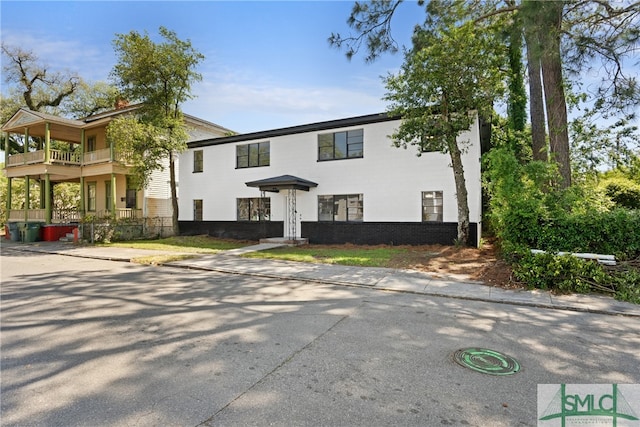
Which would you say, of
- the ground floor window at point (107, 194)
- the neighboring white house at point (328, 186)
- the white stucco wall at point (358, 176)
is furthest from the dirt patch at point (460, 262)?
the ground floor window at point (107, 194)

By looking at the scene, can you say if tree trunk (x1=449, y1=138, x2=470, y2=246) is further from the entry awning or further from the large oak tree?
the large oak tree

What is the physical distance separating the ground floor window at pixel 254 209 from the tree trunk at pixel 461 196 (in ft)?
31.8

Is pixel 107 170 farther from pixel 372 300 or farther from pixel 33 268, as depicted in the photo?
pixel 372 300

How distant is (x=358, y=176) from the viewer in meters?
15.5

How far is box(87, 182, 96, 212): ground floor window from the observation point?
23.2 m

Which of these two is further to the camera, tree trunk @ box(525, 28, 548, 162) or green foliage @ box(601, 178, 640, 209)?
green foliage @ box(601, 178, 640, 209)

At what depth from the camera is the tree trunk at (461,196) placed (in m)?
12.4

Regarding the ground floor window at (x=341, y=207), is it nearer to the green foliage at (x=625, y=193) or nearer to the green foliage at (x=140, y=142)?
the green foliage at (x=140, y=142)

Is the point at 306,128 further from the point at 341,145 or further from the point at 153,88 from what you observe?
the point at 153,88

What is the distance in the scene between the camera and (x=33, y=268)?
10.1m

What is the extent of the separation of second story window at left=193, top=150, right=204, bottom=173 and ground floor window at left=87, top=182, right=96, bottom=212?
8696 mm

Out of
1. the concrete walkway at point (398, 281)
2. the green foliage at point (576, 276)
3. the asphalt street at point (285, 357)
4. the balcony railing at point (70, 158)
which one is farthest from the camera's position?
the balcony railing at point (70, 158)

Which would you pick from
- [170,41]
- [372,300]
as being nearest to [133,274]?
[372,300]

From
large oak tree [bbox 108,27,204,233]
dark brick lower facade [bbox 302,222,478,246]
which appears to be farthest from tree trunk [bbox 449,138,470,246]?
large oak tree [bbox 108,27,204,233]
